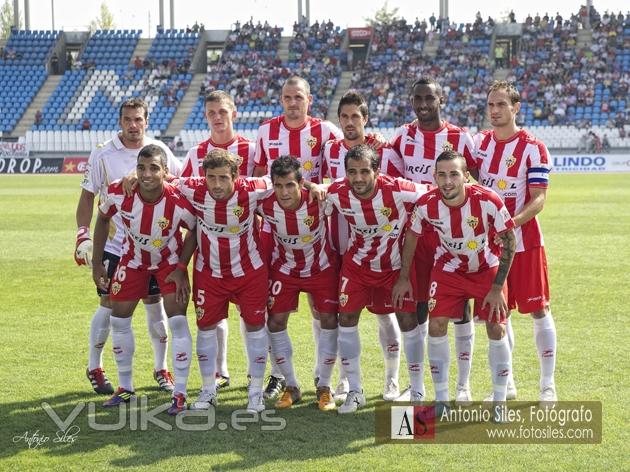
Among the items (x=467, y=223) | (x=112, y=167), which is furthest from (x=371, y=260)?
(x=112, y=167)

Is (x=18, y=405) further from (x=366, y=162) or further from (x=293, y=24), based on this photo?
(x=293, y=24)

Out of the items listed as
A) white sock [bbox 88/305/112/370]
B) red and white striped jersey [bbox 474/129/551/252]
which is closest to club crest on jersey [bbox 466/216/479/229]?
red and white striped jersey [bbox 474/129/551/252]

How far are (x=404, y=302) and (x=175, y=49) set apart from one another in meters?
42.1

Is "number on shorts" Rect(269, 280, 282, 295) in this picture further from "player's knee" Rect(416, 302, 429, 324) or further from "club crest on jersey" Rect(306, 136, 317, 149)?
"club crest on jersey" Rect(306, 136, 317, 149)

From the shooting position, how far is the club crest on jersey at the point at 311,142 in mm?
6215

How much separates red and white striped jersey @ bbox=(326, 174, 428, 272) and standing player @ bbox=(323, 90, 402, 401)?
13.5 inches

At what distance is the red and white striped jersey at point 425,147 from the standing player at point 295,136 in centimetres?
56

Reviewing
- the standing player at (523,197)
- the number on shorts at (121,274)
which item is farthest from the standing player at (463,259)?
the number on shorts at (121,274)

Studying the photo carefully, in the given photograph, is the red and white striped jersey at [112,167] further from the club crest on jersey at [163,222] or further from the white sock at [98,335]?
the club crest on jersey at [163,222]

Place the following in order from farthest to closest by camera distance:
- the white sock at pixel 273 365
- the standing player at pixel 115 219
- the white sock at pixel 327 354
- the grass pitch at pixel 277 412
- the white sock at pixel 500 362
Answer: the standing player at pixel 115 219 < the white sock at pixel 273 365 < the white sock at pixel 327 354 < the white sock at pixel 500 362 < the grass pitch at pixel 277 412

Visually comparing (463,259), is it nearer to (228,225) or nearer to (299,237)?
(299,237)

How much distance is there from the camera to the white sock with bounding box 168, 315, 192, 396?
5.43 metres

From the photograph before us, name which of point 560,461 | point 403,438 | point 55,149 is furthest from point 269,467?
point 55,149

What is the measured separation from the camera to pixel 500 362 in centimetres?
517
